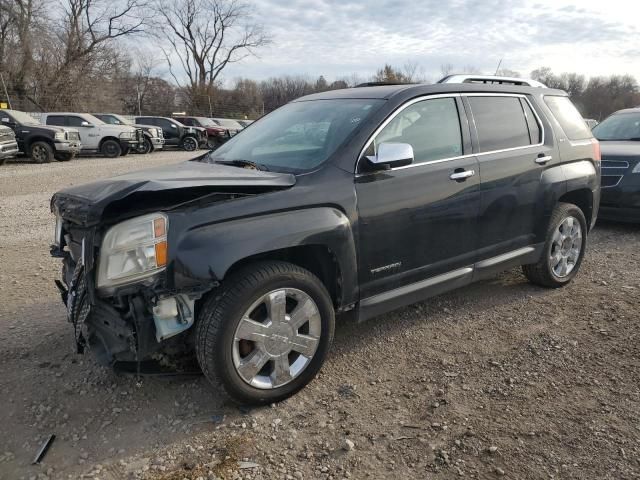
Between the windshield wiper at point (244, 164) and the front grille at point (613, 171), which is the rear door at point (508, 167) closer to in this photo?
the windshield wiper at point (244, 164)

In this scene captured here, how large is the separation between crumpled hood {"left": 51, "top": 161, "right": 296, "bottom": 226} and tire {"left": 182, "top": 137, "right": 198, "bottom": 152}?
21.7 meters

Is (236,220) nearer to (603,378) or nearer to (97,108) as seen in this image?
(603,378)

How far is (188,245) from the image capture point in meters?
2.45

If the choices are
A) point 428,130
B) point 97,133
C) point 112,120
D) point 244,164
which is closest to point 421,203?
point 428,130

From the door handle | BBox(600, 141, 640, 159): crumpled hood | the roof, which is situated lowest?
the door handle

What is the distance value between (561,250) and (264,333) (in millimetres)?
3181

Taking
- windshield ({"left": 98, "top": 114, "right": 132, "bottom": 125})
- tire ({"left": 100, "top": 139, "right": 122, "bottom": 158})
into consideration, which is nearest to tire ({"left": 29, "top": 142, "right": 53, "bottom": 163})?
tire ({"left": 100, "top": 139, "right": 122, "bottom": 158})

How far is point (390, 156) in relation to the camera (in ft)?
9.84

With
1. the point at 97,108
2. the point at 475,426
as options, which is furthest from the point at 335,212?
the point at 97,108

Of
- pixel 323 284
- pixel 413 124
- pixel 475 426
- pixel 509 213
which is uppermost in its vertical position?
pixel 413 124

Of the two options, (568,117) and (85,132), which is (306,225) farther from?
(85,132)

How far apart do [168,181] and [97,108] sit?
3370cm

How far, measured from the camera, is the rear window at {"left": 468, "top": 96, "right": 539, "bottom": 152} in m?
3.82

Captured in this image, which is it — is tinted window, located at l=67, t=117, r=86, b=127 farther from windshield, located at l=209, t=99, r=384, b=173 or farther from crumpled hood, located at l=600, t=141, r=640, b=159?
crumpled hood, located at l=600, t=141, r=640, b=159
